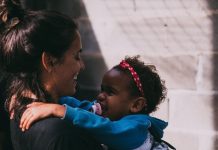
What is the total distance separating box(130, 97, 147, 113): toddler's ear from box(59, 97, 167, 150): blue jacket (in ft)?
0.24

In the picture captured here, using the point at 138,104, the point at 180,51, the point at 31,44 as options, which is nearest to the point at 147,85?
the point at 138,104

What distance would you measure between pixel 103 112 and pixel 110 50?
691 millimetres

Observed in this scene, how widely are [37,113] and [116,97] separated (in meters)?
0.52

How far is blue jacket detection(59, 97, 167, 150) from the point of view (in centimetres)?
137

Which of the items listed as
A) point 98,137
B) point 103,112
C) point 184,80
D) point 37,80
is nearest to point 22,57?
point 37,80

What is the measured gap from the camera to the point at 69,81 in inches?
53.2

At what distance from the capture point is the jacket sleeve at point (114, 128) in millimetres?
1366

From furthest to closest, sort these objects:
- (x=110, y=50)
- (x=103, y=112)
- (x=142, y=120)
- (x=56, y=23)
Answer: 1. (x=110, y=50)
2. (x=103, y=112)
3. (x=142, y=120)
4. (x=56, y=23)

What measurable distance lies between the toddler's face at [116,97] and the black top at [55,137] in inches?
17.9

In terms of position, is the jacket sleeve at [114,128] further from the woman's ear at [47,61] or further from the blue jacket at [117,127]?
the woman's ear at [47,61]

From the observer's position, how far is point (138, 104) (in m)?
1.70

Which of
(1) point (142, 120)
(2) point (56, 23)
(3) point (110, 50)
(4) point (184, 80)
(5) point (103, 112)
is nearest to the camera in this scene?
(2) point (56, 23)

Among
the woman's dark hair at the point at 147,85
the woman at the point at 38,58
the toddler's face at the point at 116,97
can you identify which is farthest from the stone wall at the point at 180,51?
the woman at the point at 38,58

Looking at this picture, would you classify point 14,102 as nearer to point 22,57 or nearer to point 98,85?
point 22,57
